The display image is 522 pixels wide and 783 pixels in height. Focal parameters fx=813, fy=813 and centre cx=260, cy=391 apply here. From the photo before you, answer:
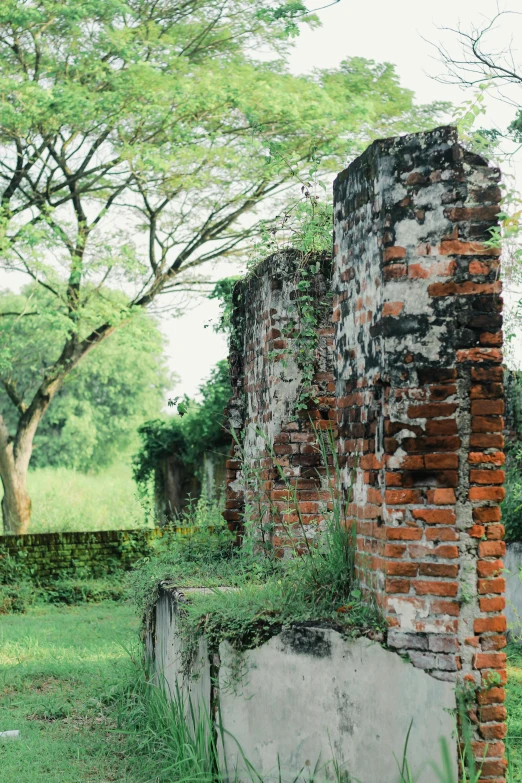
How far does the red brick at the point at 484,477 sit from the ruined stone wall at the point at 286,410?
2.16 metres

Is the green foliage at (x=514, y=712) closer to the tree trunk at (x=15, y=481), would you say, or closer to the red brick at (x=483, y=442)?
Answer: the red brick at (x=483, y=442)

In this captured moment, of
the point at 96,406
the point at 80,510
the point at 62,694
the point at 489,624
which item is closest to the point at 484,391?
the point at 489,624

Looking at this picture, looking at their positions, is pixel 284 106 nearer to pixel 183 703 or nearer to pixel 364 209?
pixel 364 209

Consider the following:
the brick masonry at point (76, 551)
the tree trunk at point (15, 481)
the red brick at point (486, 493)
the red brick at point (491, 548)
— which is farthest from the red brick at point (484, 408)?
the tree trunk at point (15, 481)

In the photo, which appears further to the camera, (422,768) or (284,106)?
(284,106)

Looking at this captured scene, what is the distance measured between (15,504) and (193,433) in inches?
144

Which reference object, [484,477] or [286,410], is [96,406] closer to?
[286,410]

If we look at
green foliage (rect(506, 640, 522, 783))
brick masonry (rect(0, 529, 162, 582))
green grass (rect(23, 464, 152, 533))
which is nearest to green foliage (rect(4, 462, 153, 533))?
green grass (rect(23, 464, 152, 533))

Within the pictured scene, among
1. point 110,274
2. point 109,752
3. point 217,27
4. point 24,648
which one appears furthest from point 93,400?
point 109,752

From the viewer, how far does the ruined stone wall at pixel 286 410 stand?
609 centimetres

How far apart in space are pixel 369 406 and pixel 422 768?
1.68m

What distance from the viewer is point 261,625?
4.07m

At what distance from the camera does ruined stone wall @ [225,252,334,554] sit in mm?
6086

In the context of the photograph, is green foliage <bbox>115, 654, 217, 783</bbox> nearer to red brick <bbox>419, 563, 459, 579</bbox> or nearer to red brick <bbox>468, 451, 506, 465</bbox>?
red brick <bbox>419, 563, 459, 579</bbox>
